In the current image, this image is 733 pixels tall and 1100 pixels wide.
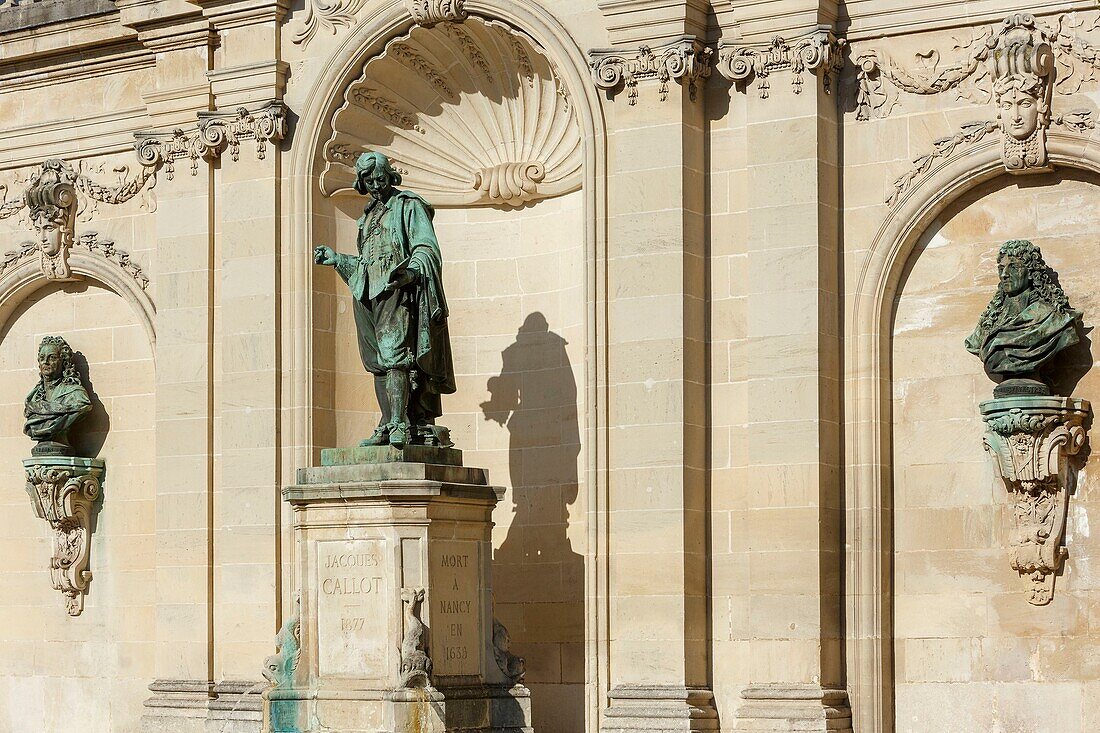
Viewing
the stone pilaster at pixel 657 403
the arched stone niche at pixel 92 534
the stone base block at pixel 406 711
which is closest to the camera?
the stone base block at pixel 406 711

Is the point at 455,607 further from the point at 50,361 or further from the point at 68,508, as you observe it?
the point at 50,361

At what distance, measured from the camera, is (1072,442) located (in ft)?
54.0

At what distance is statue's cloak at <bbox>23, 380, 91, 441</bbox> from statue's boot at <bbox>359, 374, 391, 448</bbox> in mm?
4945

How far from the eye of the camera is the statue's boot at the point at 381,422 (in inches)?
667

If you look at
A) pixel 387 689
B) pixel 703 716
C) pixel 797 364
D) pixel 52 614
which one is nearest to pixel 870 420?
pixel 797 364

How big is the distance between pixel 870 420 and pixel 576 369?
317cm

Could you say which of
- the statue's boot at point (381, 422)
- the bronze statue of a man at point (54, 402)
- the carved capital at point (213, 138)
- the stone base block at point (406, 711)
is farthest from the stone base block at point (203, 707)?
the carved capital at point (213, 138)

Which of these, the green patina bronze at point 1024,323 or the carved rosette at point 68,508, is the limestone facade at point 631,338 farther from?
the green patina bronze at point 1024,323

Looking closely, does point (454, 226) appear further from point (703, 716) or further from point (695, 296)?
point (703, 716)

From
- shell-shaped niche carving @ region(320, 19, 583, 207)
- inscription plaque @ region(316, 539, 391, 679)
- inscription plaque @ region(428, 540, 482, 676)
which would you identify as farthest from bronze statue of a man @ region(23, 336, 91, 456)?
inscription plaque @ region(428, 540, 482, 676)

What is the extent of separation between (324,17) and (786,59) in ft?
15.1

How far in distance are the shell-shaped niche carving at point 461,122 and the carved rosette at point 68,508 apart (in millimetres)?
3912

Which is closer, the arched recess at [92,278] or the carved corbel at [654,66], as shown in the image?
the carved corbel at [654,66]

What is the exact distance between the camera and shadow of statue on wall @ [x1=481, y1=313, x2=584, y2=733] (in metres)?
19.1
